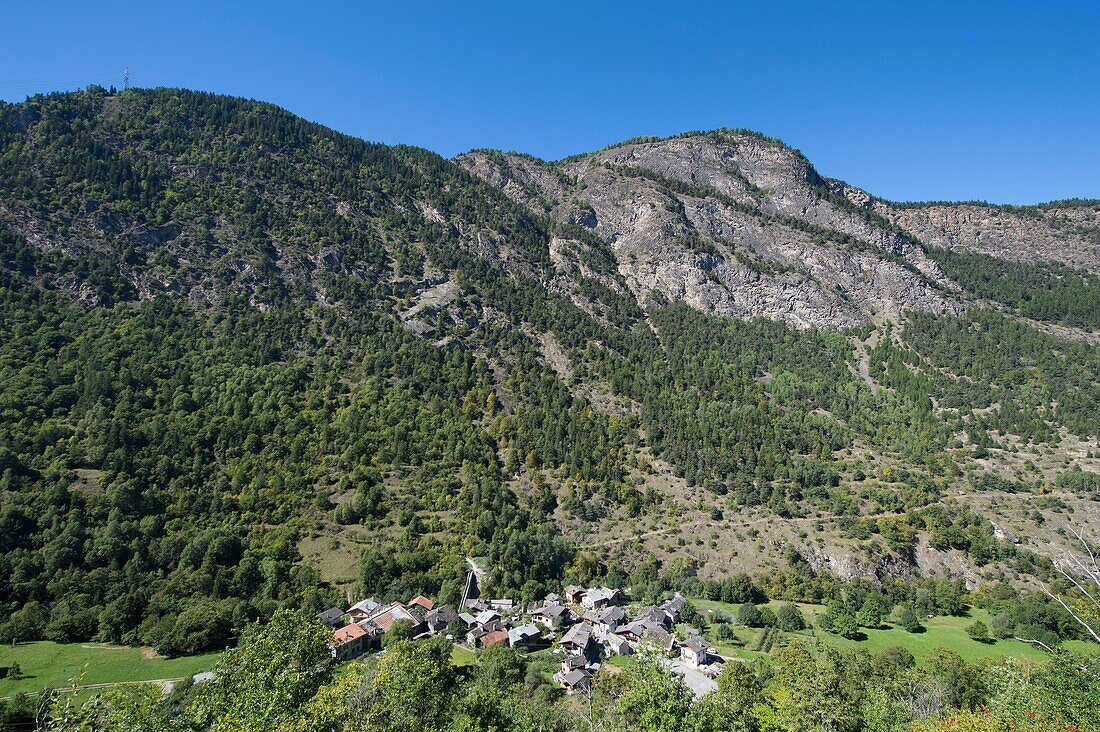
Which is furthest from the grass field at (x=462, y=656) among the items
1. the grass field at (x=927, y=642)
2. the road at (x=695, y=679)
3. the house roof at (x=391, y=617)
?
the grass field at (x=927, y=642)

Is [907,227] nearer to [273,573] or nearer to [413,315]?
[413,315]

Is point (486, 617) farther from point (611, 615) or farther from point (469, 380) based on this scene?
point (469, 380)

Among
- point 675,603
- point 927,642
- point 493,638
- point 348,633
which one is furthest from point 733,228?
point 348,633

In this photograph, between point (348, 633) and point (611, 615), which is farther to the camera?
point (611, 615)

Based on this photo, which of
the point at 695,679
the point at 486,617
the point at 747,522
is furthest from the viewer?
the point at 747,522

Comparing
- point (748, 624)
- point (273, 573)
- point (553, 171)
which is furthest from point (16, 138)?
point (748, 624)

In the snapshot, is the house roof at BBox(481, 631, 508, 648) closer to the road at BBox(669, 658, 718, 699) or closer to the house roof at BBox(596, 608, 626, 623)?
the house roof at BBox(596, 608, 626, 623)

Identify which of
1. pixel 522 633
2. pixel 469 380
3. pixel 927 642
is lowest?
pixel 927 642
